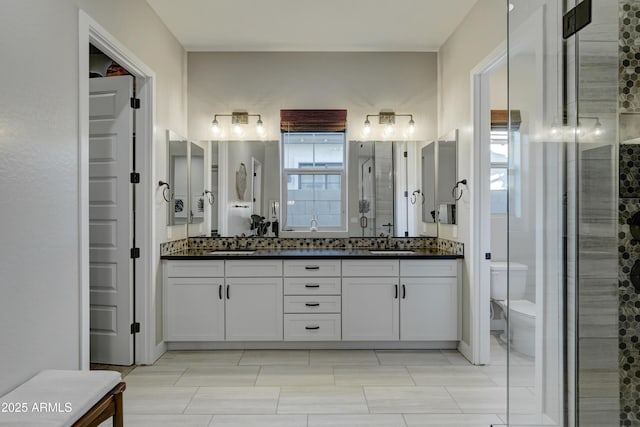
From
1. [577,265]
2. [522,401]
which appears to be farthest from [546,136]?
[522,401]

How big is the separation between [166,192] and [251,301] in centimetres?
118

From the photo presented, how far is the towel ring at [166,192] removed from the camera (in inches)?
140

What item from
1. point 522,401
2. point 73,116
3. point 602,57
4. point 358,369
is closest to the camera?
point 602,57

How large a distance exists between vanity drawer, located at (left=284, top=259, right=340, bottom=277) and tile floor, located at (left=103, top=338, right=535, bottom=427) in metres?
0.66

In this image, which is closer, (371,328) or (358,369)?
(358,369)

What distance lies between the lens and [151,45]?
3.36 m

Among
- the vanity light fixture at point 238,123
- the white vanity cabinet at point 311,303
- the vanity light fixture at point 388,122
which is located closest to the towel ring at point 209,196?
the vanity light fixture at point 238,123

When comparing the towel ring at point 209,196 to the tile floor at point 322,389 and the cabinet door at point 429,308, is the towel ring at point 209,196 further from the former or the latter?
the cabinet door at point 429,308

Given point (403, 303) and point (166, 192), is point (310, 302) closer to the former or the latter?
point (403, 303)

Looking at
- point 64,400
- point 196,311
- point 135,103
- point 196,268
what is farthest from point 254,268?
point 64,400

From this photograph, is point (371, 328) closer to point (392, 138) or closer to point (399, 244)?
point (399, 244)

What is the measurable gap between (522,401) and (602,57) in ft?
4.74

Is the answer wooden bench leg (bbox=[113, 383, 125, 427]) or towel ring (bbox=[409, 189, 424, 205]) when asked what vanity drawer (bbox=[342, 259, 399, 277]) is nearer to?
towel ring (bbox=[409, 189, 424, 205])

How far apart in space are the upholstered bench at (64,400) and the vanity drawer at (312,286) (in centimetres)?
188
